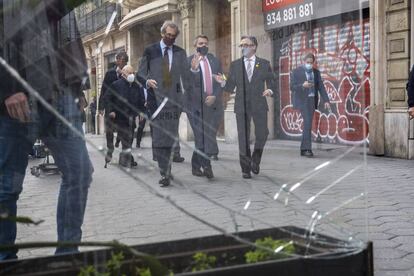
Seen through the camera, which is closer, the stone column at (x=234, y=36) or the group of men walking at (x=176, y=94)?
the group of men walking at (x=176, y=94)

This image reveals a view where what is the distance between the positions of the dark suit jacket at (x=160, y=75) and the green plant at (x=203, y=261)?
31 cm

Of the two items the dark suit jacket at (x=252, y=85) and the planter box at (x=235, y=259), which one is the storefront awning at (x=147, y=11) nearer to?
the dark suit jacket at (x=252, y=85)

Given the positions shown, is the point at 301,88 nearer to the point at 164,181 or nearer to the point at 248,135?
the point at 248,135

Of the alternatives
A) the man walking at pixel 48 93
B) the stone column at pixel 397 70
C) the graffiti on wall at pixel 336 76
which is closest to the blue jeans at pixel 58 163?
the man walking at pixel 48 93

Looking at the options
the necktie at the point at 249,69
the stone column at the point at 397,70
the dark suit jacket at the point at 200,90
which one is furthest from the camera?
the stone column at the point at 397,70

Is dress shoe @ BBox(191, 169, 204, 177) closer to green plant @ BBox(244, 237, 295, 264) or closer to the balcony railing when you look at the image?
green plant @ BBox(244, 237, 295, 264)

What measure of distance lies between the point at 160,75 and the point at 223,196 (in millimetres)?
297

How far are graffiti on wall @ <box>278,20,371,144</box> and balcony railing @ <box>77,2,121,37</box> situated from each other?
15.2 inches

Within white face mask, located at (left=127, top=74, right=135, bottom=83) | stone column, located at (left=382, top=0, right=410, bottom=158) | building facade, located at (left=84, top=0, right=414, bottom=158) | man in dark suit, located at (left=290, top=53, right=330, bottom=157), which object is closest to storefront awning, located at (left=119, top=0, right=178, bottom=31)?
building facade, located at (left=84, top=0, right=414, bottom=158)

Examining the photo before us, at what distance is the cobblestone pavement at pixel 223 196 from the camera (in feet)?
4.01

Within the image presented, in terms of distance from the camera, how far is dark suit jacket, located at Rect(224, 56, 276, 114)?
1282 mm

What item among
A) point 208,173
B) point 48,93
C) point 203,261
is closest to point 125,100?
point 48,93

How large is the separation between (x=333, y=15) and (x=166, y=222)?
0.58 meters

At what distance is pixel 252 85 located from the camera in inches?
51.9
